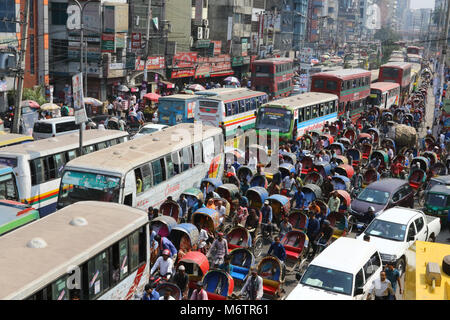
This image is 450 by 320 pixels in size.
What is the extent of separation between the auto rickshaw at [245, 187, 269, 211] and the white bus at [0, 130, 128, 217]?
20.9 ft

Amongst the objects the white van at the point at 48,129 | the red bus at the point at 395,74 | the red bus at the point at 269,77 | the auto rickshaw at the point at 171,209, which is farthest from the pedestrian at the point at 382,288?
the red bus at the point at 395,74

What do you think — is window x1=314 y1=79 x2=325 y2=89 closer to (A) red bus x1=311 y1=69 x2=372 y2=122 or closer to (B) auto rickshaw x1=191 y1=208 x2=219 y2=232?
(A) red bus x1=311 y1=69 x2=372 y2=122

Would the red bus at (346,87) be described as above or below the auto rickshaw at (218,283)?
above

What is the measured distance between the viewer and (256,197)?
62.2 feet

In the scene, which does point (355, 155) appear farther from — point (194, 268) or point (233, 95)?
point (194, 268)

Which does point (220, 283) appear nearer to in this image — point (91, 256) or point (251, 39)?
point (91, 256)

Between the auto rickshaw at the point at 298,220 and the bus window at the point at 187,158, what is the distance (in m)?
4.52

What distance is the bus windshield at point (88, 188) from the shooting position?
14.9 metres

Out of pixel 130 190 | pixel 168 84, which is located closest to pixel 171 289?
pixel 130 190

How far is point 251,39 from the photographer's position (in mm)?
77750

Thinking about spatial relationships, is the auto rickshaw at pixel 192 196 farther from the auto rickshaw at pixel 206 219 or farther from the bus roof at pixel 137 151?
the auto rickshaw at pixel 206 219

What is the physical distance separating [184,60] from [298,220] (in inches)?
1515

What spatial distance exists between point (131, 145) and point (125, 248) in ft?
24.2
